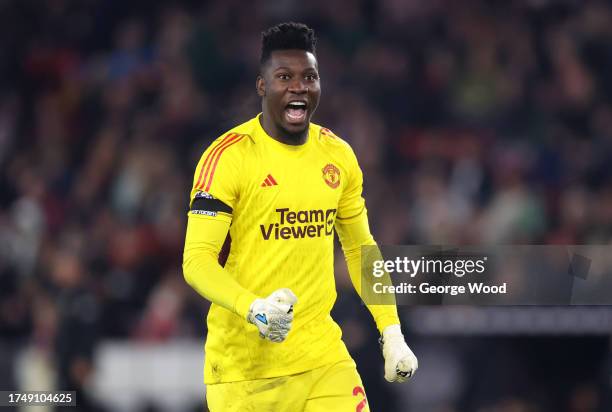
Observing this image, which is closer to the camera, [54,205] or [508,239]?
[508,239]

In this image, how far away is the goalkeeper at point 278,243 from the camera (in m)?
5.33

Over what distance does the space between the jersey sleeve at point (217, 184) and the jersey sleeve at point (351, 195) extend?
604 mm

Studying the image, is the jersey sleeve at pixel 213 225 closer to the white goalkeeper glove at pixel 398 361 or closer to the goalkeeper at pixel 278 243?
the goalkeeper at pixel 278 243

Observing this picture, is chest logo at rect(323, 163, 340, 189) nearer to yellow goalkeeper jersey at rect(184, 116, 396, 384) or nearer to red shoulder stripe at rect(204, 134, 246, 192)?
yellow goalkeeper jersey at rect(184, 116, 396, 384)

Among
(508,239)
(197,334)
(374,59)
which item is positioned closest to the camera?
(197,334)

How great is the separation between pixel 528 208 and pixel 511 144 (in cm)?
114

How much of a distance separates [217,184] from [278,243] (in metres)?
0.40

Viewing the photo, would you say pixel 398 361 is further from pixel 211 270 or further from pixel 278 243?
pixel 211 270

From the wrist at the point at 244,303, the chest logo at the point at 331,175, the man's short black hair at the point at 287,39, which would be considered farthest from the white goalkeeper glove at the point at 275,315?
the man's short black hair at the point at 287,39

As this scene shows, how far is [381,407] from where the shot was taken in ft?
29.0

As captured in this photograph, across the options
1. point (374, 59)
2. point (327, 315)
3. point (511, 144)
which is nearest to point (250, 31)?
point (374, 59)

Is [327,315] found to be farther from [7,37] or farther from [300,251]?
[7,37]

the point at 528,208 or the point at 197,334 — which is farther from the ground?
the point at 528,208

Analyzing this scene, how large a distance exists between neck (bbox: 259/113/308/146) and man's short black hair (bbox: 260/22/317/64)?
284mm
